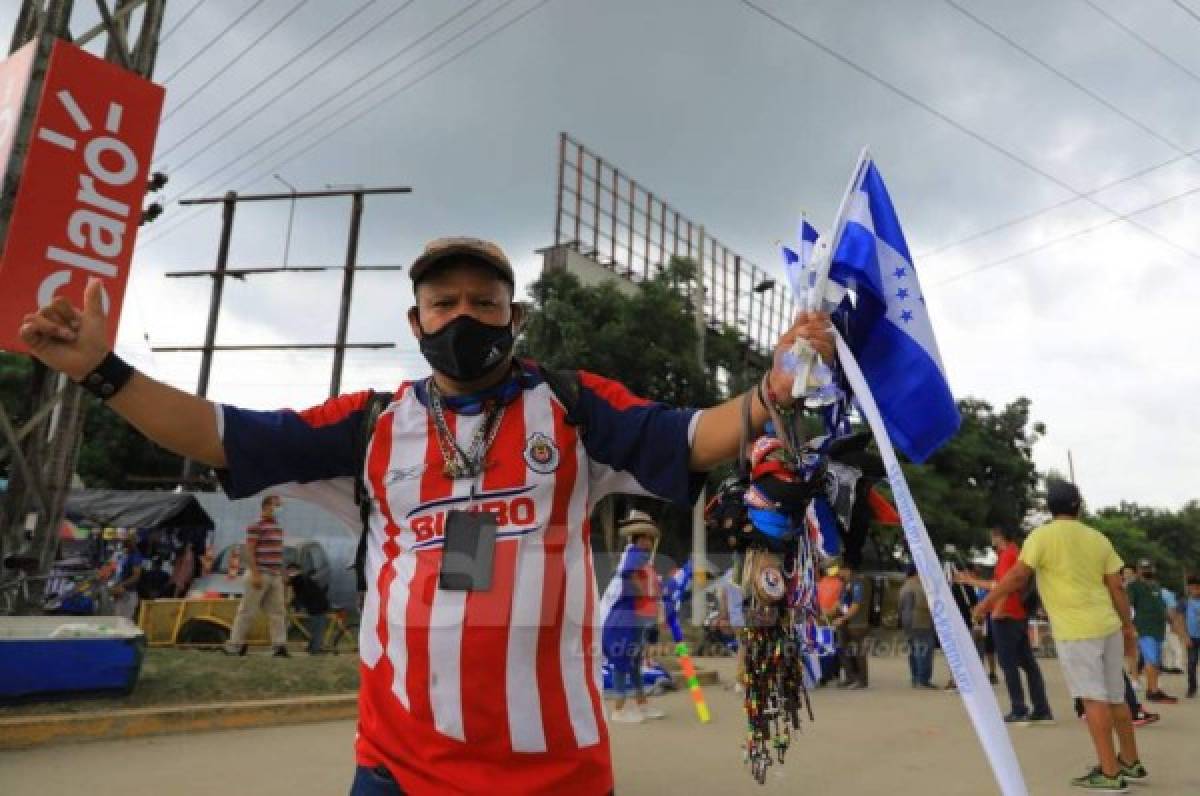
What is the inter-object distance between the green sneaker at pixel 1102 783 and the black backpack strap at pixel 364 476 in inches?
209

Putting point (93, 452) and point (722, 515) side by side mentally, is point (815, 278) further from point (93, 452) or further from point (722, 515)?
point (93, 452)

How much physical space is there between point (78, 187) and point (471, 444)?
6591 millimetres

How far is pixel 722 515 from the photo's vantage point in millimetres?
2346

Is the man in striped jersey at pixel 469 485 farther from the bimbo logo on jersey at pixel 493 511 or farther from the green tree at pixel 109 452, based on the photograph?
the green tree at pixel 109 452

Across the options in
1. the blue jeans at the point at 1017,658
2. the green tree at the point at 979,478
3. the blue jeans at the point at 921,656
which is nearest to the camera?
the blue jeans at the point at 1017,658

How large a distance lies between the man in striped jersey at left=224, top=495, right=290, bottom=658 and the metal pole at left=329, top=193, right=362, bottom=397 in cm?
1235

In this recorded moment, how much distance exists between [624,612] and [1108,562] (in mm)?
4198

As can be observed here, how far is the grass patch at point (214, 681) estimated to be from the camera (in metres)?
6.53

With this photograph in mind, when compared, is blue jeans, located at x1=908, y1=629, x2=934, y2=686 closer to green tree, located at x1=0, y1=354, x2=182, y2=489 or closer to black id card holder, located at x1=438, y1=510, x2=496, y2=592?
black id card holder, located at x1=438, y1=510, x2=496, y2=592

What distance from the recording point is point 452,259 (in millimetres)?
2295

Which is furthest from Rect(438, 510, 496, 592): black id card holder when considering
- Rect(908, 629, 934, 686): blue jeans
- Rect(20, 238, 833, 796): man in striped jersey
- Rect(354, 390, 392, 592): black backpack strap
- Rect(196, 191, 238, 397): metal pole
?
Rect(196, 191, 238, 397): metal pole

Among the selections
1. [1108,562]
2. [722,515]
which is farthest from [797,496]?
[1108,562]

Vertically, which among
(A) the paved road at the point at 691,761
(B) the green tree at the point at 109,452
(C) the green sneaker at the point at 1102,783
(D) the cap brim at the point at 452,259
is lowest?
(A) the paved road at the point at 691,761

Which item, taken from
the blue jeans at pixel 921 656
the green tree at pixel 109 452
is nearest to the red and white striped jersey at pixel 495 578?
the blue jeans at pixel 921 656
